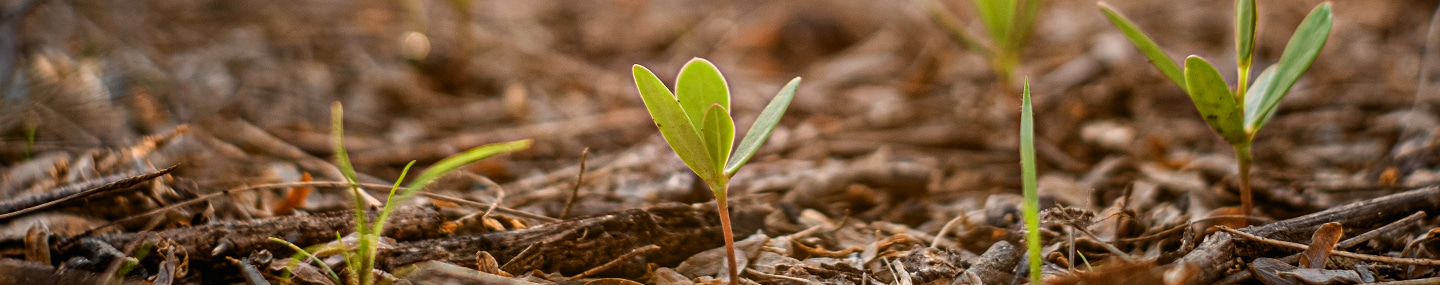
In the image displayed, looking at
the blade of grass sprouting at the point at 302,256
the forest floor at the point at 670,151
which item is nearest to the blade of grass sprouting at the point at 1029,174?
the forest floor at the point at 670,151

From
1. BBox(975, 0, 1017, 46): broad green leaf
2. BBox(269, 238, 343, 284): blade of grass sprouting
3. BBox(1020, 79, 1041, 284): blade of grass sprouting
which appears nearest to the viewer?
BBox(1020, 79, 1041, 284): blade of grass sprouting

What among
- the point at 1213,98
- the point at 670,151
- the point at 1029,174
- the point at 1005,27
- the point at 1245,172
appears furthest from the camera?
the point at 670,151

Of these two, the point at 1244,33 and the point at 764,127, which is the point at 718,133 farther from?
the point at 1244,33

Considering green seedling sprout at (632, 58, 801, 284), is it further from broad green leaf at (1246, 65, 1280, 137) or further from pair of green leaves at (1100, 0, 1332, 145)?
broad green leaf at (1246, 65, 1280, 137)

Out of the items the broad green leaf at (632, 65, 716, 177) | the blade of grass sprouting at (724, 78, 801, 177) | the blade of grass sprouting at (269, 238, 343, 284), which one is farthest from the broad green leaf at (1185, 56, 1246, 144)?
the blade of grass sprouting at (269, 238, 343, 284)

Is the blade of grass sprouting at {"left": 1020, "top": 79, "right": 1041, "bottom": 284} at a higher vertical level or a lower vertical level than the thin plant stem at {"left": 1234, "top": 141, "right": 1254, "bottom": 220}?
lower

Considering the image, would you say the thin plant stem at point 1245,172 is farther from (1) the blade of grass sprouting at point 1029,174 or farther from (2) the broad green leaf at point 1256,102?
(1) the blade of grass sprouting at point 1029,174

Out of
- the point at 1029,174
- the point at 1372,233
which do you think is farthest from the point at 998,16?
the point at 1029,174
